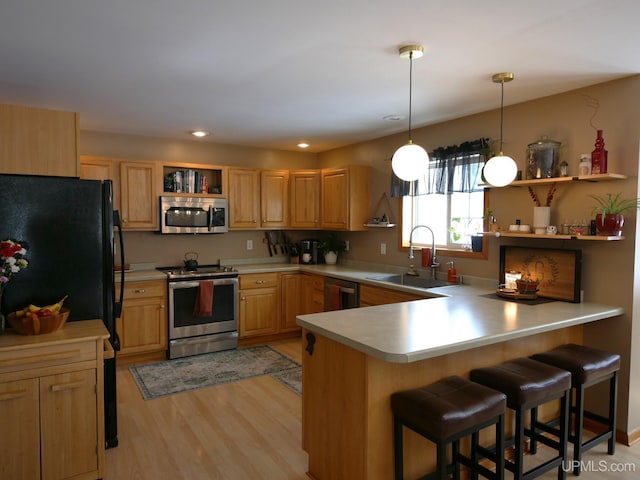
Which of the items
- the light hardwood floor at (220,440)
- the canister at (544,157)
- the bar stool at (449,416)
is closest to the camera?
the bar stool at (449,416)

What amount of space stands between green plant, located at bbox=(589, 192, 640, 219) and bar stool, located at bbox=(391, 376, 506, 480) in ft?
5.03

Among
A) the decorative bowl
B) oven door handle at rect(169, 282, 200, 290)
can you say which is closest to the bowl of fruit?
the decorative bowl

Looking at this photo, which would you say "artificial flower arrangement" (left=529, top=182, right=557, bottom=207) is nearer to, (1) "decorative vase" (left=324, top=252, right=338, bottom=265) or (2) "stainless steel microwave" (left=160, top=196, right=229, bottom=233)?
(1) "decorative vase" (left=324, top=252, right=338, bottom=265)

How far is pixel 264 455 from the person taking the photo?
104 inches

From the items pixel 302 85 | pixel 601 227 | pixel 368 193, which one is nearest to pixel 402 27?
pixel 302 85

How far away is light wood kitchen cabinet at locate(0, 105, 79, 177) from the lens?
2418 mm

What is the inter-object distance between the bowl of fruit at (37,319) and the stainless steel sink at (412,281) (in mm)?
2705

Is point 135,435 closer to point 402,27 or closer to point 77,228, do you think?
point 77,228

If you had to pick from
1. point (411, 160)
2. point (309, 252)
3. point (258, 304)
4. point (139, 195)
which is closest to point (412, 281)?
point (309, 252)

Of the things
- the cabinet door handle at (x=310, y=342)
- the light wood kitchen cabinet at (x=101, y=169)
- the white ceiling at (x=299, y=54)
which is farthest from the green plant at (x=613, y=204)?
the light wood kitchen cabinet at (x=101, y=169)

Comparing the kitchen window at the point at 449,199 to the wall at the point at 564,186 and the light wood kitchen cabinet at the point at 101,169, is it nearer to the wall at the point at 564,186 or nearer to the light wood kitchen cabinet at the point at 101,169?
the wall at the point at 564,186

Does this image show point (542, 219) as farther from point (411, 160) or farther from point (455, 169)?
point (411, 160)

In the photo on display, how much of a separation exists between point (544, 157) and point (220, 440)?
302 centimetres

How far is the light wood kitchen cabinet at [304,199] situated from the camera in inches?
211
